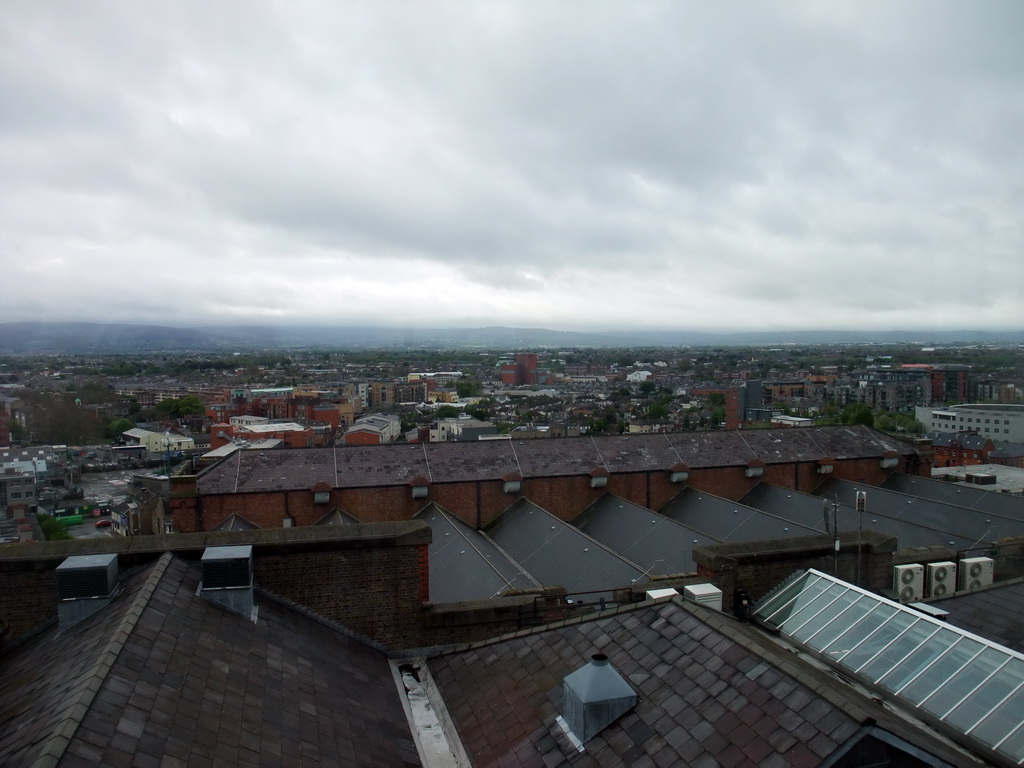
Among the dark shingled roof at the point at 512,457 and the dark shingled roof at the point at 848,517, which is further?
the dark shingled roof at the point at 512,457

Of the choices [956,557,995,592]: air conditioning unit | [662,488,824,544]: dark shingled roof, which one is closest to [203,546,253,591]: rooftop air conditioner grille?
[956,557,995,592]: air conditioning unit

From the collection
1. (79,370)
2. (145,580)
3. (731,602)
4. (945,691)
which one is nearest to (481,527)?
(731,602)

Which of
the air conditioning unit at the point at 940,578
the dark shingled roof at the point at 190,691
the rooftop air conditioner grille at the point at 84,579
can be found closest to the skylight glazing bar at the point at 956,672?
the air conditioning unit at the point at 940,578

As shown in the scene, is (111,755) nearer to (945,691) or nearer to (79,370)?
(945,691)

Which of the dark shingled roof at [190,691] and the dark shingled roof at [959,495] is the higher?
the dark shingled roof at [190,691]

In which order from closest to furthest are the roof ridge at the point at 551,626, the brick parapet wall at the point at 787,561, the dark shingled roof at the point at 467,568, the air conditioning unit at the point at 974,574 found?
the roof ridge at the point at 551,626 < the brick parapet wall at the point at 787,561 < the air conditioning unit at the point at 974,574 < the dark shingled roof at the point at 467,568

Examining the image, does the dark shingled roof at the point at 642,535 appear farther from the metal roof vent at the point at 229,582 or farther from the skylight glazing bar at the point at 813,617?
the metal roof vent at the point at 229,582

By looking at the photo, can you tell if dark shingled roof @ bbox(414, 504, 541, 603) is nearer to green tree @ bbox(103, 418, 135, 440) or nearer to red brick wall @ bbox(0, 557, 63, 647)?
red brick wall @ bbox(0, 557, 63, 647)
